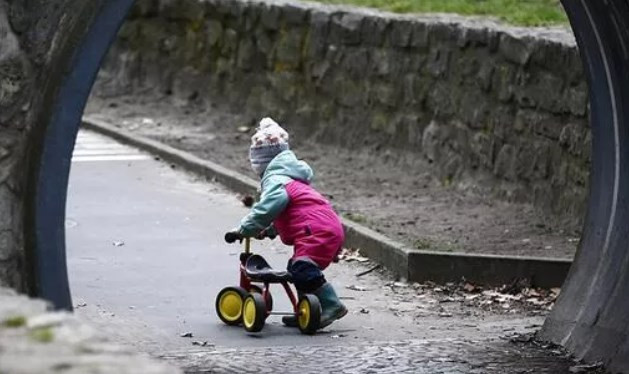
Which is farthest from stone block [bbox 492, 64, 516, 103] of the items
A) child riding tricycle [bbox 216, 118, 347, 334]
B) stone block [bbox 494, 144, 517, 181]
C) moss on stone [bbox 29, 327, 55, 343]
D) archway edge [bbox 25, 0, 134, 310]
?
moss on stone [bbox 29, 327, 55, 343]

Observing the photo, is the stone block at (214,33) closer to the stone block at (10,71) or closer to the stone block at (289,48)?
the stone block at (289,48)

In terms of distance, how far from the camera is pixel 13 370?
3.61m

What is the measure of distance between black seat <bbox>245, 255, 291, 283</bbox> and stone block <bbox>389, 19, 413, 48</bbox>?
213 inches

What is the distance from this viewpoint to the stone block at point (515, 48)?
12.6 m

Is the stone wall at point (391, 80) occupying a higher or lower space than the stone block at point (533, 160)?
higher

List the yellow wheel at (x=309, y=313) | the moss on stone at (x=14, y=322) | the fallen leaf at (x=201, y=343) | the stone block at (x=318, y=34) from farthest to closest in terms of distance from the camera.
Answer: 1. the stone block at (x=318, y=34)
2. the yellow wheel at (x=309, y=313)
3. the fallen leaf at (x=201, y=343)
4. the moss on stone at (x=14, y=322)

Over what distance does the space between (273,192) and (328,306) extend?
0.68 m

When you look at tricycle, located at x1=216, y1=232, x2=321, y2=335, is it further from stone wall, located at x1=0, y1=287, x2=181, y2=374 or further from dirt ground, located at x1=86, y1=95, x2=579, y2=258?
stone wall, located at x1=0, y1=287, x2=181, y2=374

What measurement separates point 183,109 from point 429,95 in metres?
4.79

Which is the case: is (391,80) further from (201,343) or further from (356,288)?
(201,343)

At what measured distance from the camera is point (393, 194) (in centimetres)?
1365

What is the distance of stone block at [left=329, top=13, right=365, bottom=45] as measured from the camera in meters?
15.2

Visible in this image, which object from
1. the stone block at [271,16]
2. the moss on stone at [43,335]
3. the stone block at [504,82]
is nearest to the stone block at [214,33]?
the stone block at [271,16]

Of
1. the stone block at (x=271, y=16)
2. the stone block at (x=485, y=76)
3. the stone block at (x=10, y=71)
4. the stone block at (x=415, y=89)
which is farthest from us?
the stone block at (x=271, y=16)
